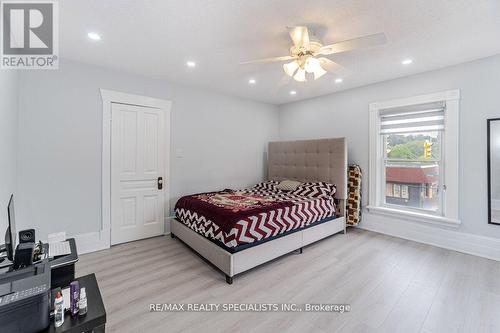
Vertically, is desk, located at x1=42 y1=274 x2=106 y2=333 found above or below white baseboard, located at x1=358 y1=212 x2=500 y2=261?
above

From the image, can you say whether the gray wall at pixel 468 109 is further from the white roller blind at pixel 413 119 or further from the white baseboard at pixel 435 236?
the white roller blind at pixel 413 119

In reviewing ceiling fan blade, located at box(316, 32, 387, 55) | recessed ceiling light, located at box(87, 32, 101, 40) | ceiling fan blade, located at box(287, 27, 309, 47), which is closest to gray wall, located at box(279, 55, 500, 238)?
ceiling fan blade, located at box(316, 32, 387, 55)

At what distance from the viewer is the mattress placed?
98.5 inches

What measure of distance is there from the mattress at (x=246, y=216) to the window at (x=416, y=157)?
112 cm

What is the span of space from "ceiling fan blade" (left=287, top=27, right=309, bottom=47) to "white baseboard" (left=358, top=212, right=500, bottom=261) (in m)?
3.24

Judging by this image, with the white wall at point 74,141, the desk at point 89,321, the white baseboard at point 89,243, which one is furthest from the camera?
the white baseboard at point 89,243

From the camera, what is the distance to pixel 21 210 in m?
2.66

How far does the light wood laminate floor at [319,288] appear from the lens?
180cm

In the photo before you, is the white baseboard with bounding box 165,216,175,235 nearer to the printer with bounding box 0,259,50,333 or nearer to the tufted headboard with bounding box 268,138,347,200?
the tufted headboard with bounding box 268,138,347,200

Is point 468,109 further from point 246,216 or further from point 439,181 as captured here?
point 246,216

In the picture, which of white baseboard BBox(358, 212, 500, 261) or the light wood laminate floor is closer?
the light wood laminate floor

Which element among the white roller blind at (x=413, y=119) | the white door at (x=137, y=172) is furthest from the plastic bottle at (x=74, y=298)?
the white roller blind at (x=413, y=119)

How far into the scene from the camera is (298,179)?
4.60 meters

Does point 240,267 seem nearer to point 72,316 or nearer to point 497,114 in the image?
point 72,316
